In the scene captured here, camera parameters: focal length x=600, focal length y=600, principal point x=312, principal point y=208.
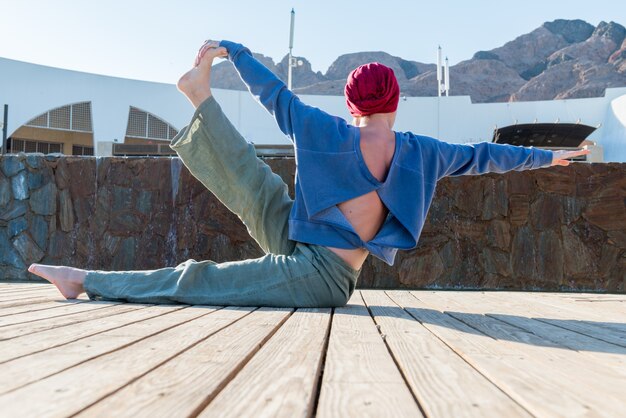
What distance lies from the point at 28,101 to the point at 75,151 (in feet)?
10.7

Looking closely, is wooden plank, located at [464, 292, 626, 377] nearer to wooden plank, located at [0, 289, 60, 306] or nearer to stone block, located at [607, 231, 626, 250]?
wooden plank, located at [0, 289, 60, 306]

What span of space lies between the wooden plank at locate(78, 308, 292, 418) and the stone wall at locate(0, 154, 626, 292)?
3.35 meters

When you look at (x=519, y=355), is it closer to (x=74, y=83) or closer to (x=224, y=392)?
(x=224, y=392)

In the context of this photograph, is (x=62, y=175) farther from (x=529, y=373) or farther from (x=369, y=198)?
(x=529, y=373)

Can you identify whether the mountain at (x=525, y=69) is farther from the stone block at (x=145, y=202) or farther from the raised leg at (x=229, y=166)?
the raised leg at (x=229, y=166)

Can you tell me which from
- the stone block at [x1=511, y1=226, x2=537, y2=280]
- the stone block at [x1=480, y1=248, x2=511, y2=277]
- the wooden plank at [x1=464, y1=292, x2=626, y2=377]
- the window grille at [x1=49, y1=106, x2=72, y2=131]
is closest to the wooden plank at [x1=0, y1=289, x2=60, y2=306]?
the wooden plank at [x1=464, y1=292, x2=626, y2=377]

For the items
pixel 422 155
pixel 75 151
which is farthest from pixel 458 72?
pixel 422 155

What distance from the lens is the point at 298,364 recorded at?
3.33 ft

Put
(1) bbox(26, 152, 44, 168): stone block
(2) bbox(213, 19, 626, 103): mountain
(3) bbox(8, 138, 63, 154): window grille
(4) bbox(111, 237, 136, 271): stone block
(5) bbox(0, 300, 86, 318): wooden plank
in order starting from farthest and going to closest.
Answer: (2) bbox(213, 19, 626, 103): mountain < (3) bbox(8, 138, 63, 154): window grille < (1) bbox(26, 152, 44, 168): stone block < (4) bbox(111, 237, 136, 271): stone block < (5) bbox(0, 300, 86, 318): wooden plank

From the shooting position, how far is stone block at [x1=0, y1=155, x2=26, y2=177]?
4984 mm

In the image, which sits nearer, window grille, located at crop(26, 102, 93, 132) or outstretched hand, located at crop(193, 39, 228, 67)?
outstretched hand, located at crop(193, 39, 228, 67)

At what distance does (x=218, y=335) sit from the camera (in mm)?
1308

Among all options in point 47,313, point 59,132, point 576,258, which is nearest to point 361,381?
point 47,313

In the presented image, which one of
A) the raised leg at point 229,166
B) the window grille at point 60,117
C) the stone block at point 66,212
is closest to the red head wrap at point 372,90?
the raised leg at point 229,166
